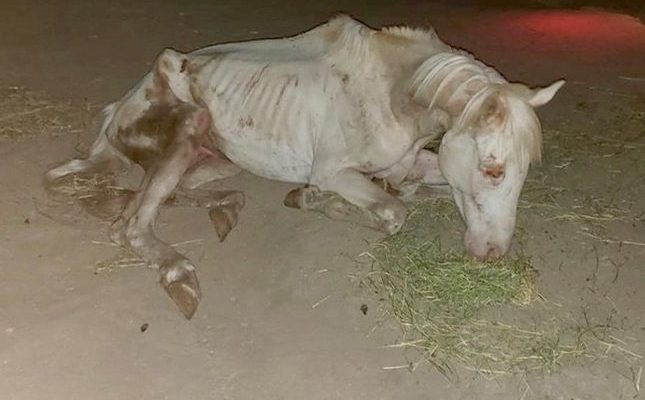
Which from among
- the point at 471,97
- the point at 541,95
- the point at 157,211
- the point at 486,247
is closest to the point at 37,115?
the point at 157,211

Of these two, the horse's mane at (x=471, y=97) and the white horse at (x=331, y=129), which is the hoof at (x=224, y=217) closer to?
the white horse at (x=331, y=129)

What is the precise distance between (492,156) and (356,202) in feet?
2.86

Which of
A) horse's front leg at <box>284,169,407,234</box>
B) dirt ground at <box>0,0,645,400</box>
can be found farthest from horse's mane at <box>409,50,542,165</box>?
dirt ground at <box>0,0,645,400</box>

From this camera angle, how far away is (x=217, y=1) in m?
9.60

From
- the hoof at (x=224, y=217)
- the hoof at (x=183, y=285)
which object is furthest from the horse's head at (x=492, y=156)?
the hoof at (x=183, y=285)

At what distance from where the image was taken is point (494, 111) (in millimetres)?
3496

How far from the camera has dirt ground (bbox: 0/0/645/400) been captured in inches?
123

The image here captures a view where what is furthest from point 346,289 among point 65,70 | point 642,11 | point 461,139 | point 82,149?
point 642,11

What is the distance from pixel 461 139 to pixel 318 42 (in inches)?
46.4

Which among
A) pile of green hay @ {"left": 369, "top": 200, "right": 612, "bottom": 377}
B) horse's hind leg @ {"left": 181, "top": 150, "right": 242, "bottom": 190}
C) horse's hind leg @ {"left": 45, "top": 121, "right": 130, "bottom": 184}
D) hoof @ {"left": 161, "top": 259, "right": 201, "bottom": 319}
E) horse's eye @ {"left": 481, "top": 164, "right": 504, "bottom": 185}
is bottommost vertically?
horse's hind leg @ {"left": 181, "top": 150, "right": 242, "bottom": 190}

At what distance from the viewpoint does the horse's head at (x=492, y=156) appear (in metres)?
3.52

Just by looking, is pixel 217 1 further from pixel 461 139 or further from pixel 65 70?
pixel 461 139

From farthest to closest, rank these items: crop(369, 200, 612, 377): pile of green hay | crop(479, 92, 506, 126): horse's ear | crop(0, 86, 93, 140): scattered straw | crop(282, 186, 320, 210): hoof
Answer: crop(0, 86, 93, 140): scattered straw, crop(282, 186, 320, 210): hoof, crop(479, 92, 506, 126): horse's ear, crop(369, 200, 612, 377): pile of green hay

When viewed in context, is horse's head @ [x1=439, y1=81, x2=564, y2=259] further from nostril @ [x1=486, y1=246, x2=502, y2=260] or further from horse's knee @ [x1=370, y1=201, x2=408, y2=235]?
horse's knee @ [x1=370, y1=201, x2=408, y2=235]
